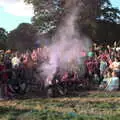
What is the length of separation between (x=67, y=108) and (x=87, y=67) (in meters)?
6.92

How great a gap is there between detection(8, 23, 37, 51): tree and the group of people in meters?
26.7

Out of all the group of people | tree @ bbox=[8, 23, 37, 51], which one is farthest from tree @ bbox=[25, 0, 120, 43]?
the group of people

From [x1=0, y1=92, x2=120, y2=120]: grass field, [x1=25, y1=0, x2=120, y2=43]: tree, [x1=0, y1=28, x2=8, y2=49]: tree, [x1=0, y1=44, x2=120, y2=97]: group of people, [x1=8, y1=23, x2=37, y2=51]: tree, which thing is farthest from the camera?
[x1=0, y1=28, x2=8, y2=49]: tree

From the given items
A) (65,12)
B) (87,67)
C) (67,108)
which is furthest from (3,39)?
(67,108)

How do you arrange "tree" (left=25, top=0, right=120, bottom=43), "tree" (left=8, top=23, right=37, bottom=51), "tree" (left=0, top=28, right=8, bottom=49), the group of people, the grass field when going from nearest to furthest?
the grass field → the group of people → "tree" (left=25, top=0, right=120, bottom=43) → "tree" (left=8, top=23, right=37, bottom=51) → "tree" (left=0, top=28, right=8, bottom=49)

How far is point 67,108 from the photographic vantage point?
52.2ft

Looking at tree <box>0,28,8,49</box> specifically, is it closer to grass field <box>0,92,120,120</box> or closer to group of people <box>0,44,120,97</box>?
group of people <box>0,44,120,97</box>

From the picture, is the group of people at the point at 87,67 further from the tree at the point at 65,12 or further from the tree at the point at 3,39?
the tree at the point at 3,39

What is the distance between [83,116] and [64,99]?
5326 millimetres


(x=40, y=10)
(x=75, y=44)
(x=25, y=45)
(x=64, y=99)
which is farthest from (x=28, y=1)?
(x=64, y=99)

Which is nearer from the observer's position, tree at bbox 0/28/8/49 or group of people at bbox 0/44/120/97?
group of people at bbox 0/44/120/97

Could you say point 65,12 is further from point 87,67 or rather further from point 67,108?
point 67,108

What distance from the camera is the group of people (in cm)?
1984

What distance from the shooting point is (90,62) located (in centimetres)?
2264
